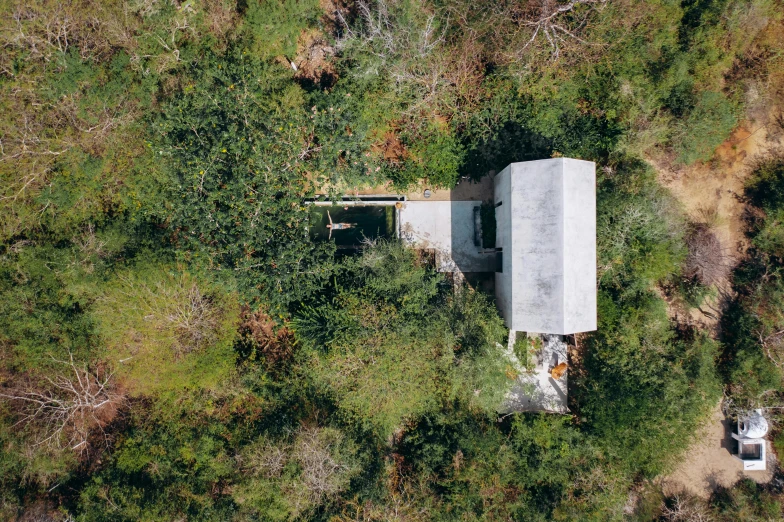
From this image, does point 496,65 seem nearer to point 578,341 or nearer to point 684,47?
point 684,47

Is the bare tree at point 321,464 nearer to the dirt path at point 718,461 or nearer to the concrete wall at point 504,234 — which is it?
the concrete wall at point 504,234

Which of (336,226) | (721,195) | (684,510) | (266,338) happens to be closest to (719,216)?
(721,195)

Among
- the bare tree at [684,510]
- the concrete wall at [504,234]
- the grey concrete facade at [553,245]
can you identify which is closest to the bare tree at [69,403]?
the concrete wall at [504,234]

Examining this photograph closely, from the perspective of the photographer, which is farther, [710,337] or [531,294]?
[710,337]

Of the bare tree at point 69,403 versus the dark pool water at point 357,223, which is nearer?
the bare tree at point 69,403

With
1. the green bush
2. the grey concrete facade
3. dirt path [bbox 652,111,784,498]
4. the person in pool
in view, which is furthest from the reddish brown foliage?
the green bush

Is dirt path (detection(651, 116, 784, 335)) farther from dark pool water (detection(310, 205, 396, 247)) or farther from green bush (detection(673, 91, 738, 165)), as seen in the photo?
dark pool water (detection(310, 205, 396, 247))

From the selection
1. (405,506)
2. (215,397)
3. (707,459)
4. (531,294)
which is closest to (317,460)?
(405,506)
